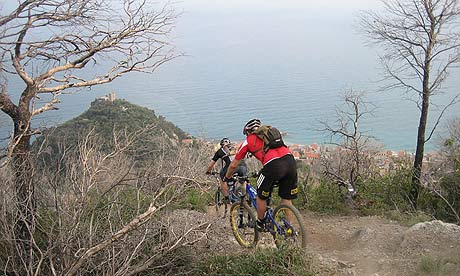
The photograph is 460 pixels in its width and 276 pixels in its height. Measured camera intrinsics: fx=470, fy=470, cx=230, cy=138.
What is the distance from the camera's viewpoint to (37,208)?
722 cm

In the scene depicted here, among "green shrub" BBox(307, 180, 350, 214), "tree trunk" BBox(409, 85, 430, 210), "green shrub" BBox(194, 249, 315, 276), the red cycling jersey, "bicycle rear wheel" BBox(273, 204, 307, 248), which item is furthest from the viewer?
"tree trunk" BBox(409, 85, 430, 210)

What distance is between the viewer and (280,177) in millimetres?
5840

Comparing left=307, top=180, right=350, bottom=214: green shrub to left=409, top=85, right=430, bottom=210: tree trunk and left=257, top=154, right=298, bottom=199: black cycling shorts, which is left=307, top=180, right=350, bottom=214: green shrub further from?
left=257, top=154, right=298, bottom=199: black cycling shorts

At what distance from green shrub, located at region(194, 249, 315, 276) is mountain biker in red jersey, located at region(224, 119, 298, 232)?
594 mm

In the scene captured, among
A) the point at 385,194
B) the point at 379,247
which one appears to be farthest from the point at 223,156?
the point at 385,194

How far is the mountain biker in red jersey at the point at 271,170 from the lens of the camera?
582 centimetres

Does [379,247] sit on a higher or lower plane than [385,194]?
higher

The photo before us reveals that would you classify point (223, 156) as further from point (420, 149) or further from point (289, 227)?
point (420, 149)

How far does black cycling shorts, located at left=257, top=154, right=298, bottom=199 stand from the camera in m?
5.81

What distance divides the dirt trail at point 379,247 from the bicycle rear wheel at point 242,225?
0.64 ft

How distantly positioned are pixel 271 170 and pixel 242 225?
5.13 feet

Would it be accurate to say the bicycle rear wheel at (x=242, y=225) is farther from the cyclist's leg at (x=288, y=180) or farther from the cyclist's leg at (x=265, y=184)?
the cyclist's leg at (x=288, y=180)

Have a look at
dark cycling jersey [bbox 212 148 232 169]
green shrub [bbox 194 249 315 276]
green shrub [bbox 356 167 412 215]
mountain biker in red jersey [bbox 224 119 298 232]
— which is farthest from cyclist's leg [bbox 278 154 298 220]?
green shrub [bbox 356 167 412 215]

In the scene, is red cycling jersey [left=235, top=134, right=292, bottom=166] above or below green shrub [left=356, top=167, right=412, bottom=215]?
above
